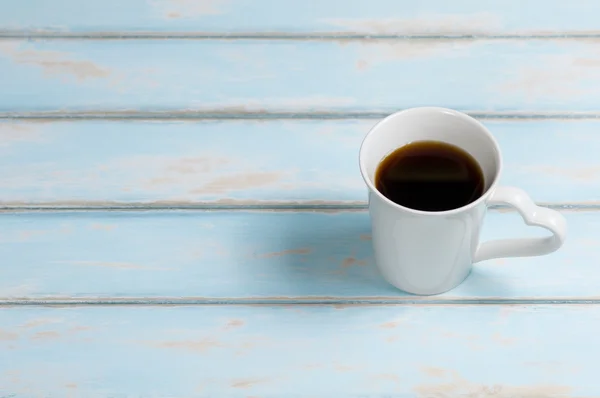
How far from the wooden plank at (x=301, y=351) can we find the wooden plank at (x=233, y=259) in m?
0.02

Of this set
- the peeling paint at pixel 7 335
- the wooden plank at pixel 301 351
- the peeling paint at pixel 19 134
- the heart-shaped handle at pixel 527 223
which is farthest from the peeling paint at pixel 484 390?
the peeling paint at pixel 19 134

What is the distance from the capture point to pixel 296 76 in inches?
36.4

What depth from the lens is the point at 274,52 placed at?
0.94 m

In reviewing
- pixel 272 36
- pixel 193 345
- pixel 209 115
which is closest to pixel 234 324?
pixel 193 345

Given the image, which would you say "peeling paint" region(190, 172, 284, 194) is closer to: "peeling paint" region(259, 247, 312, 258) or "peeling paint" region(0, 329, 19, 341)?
"peeling paint" region(259, 247, 312, 258)

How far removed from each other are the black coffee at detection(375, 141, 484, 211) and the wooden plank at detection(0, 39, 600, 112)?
0.17 m

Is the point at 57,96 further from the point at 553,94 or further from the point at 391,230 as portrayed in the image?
the point at 553,94

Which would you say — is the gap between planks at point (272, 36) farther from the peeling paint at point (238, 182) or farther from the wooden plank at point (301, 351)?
the wooden plank at point (301, 351)

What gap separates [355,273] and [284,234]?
0.08 m

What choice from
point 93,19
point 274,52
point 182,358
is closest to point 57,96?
point 93,19

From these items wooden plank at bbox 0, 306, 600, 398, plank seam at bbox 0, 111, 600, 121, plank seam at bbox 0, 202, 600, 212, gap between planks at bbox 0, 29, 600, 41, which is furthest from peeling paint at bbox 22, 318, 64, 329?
gap between planks at bbox 0, 29, 600, 41

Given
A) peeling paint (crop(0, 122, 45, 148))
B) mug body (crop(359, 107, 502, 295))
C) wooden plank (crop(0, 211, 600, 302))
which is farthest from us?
peeling paint (crop(0, 122, 45, 148))

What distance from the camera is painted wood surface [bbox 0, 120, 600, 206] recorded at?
84 centimetres

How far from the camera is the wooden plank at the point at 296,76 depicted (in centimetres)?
90
